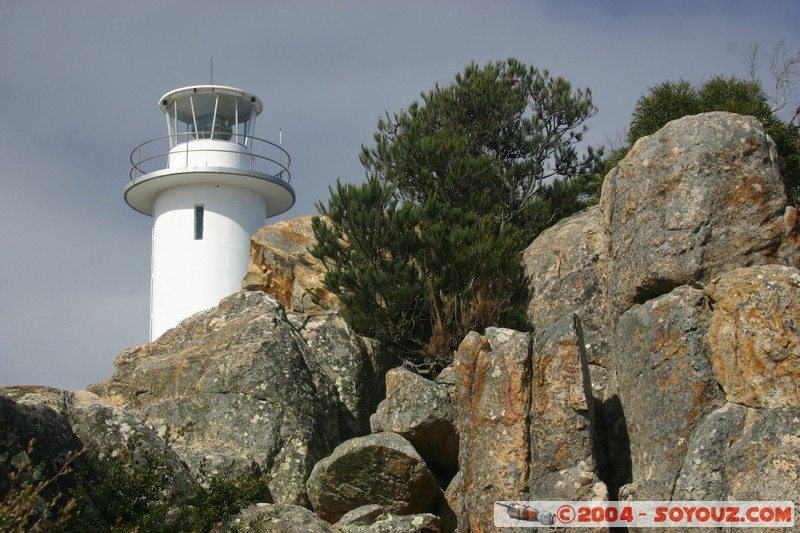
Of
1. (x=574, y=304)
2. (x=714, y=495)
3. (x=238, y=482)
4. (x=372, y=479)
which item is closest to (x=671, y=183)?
(x=574, y=304)

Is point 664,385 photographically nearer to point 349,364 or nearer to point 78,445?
point 349,364

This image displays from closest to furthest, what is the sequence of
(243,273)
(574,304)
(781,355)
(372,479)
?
(781,355), (372,479), (574,304), (243,273)

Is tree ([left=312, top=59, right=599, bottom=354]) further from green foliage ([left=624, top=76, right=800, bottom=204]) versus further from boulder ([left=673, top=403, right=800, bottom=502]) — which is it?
boulder ([left=673, top=403, right=800, bottom=502])

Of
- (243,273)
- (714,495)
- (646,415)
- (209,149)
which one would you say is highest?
(209,149)

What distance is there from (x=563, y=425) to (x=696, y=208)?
3.38m

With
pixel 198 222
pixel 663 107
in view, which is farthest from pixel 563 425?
pixel 198 222

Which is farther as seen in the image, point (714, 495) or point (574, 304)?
point (574, 304)

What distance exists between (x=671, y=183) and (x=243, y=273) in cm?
1360

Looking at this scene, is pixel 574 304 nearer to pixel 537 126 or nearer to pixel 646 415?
pixel 646 415

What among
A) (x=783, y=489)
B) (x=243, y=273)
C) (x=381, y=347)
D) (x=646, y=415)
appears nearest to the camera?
(x=783, y=489)

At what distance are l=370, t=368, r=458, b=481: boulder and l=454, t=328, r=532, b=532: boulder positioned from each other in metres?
0.84

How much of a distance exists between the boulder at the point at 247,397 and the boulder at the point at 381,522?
152cm

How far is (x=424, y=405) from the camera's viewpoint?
1274 centimetres

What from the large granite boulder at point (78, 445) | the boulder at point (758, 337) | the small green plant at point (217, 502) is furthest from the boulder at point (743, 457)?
the large granite boulder at point (78, 445)
